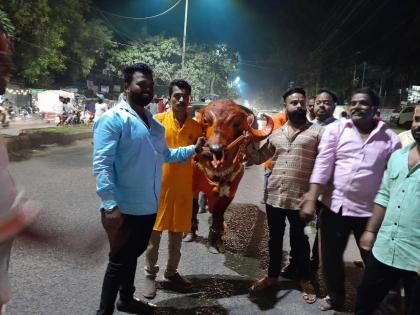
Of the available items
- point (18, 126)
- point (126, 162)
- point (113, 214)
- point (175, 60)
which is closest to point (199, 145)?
point (126, 162)

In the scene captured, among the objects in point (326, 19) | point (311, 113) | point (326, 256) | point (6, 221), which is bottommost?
point (326, 256)

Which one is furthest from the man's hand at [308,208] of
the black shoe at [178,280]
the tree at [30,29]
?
the tree at [30,29]

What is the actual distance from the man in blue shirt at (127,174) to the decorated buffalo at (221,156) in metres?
1.21

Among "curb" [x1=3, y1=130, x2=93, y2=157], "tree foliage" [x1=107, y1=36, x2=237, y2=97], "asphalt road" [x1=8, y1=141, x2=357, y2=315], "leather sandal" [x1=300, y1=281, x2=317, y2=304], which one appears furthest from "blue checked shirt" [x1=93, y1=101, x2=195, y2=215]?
"tree foliage" [x1=107, y1=36, x2=237, y2=97]

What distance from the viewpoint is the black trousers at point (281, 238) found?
12.1ft

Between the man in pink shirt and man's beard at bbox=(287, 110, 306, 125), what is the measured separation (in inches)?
15.4

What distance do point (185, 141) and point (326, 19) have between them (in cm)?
2773

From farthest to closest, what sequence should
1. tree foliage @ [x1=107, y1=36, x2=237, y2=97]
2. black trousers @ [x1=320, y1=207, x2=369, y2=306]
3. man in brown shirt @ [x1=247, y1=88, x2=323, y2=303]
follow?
tree foliage @ [x1=107, y1=36, x2=237, y2=97] → man in brown shirt @ [x1=247, y1=88, x2=323, y2=303] → black trousers @ [x1=320, y1=207, x2=369, y2=306]

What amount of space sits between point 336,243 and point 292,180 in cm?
67

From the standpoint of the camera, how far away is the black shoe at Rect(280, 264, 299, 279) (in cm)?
418

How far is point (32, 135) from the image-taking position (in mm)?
13258

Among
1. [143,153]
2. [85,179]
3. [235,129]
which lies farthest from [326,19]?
[143,153]

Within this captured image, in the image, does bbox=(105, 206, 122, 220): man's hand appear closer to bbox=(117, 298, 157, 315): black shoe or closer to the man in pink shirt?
bbox=(117, 298, 157, 315): black shoe

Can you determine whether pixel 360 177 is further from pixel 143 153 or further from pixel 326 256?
pixel 143 153
